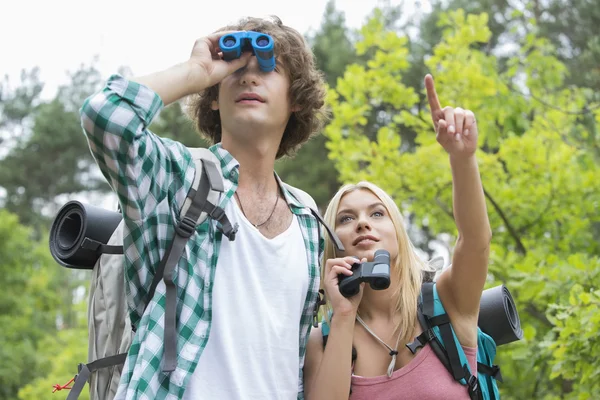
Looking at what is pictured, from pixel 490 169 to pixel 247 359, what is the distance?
15.2 ft

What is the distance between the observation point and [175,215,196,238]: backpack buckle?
2.26m

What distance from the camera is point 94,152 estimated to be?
6.96 ft

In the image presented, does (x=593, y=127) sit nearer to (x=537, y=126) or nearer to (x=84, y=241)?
(x=537, y=126)

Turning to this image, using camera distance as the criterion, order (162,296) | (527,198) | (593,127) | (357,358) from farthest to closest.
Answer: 1. (527,198)
2. (593,127)
3. (357,358)
4. (162,296)

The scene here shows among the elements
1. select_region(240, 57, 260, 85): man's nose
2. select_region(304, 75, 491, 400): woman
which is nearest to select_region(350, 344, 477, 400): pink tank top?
select_region(304, 75, 491, 400): woman

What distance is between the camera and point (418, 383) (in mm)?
2684

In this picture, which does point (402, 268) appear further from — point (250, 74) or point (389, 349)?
point (250, 74)

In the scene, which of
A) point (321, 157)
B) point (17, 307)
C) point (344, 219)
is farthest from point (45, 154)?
point (344, 219)

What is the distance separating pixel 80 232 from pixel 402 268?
1.35 metres

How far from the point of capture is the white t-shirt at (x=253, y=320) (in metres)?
2.33

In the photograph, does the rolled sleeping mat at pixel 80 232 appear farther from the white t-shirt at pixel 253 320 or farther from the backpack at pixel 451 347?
the backpack at pixel 451 347

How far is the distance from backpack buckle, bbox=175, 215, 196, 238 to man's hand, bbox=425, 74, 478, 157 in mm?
890

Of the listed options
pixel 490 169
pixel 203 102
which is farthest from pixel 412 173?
pixel 203 102

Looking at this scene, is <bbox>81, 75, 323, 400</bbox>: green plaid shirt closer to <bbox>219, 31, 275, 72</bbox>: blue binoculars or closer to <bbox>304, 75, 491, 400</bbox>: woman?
<bbox>219, 31, 275, 72</bbox>: blue binoculars
